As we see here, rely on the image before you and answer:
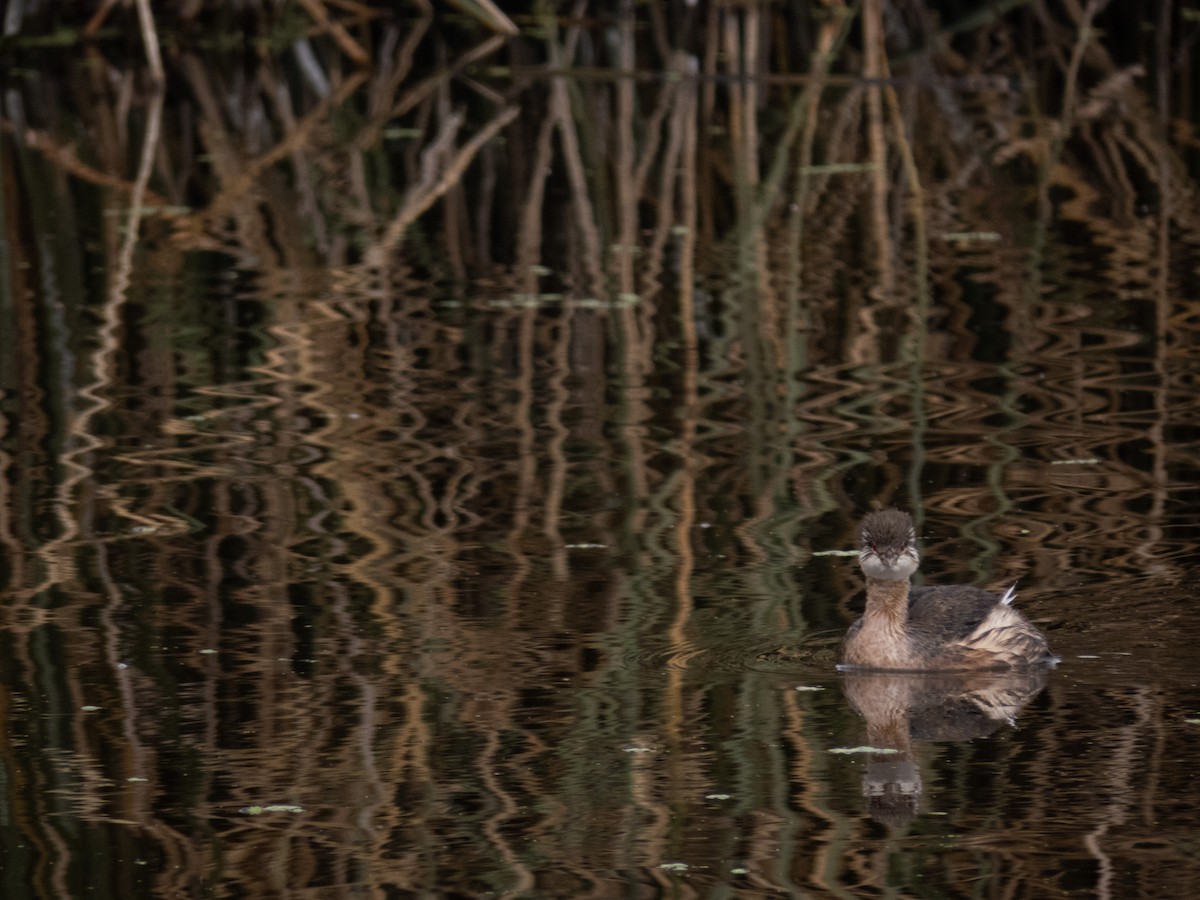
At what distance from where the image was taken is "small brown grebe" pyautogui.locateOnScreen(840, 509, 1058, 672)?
19.4 ft

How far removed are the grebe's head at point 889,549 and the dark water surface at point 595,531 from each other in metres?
0.26

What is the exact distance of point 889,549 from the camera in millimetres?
5980

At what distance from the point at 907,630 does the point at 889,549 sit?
204 mm

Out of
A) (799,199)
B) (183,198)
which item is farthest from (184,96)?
(799,199)

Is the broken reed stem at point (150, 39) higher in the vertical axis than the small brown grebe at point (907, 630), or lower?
higher

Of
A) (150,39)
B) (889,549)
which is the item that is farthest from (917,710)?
(150,39)

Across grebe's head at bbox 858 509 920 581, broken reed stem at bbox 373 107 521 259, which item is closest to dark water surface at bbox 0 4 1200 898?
broken reed stem at bbox 373 107 521 259

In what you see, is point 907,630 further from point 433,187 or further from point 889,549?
point 433,187

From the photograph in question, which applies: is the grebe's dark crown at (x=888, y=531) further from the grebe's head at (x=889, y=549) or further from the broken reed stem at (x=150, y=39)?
the broken reed stem at (x=150, y=39)

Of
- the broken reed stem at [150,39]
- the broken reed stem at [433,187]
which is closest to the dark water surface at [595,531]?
the broken reed stem at [433,187]

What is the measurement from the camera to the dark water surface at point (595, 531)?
504cm

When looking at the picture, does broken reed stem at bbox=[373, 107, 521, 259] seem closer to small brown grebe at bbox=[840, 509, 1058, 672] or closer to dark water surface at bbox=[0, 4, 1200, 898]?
dark water surface at bbox=[0, 4, 1200, 898]

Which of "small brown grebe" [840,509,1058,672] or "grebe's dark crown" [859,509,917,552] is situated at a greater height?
"grebe's dark crown" [859,509,917,552]

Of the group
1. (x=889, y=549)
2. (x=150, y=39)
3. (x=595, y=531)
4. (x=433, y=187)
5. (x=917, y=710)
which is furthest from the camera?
(x=150, y=39)
